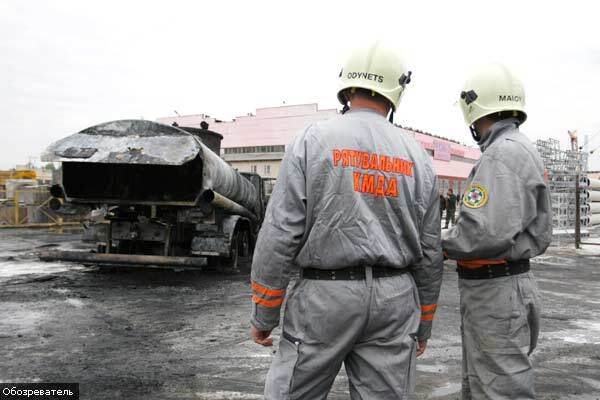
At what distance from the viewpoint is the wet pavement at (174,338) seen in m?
4.28

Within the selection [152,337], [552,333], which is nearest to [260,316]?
[152,337]

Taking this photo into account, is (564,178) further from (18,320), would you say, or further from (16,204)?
(16,204)

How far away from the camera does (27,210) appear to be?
74.5 ft

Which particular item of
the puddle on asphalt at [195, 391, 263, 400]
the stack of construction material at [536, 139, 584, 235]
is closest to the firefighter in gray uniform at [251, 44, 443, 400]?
the puddle on asphalt at [195, 391, 263, 400]

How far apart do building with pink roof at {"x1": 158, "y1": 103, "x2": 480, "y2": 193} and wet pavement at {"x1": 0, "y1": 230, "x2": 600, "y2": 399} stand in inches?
1425

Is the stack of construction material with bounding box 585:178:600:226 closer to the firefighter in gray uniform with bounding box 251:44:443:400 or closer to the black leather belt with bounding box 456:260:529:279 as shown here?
the black leather belt with bounding box 456:260:529:279

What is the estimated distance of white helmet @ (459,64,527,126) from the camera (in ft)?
10.5

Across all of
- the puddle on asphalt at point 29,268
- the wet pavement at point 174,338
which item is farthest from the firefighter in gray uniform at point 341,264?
the puddle on asphalt at point 29,268

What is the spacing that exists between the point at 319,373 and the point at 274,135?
46.0 metres

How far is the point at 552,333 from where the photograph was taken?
6090 mm

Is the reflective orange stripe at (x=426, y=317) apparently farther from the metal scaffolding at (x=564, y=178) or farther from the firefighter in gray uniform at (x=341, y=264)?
the metal scaffolding at (x=564, y=178)

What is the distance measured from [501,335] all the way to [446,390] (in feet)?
5.23

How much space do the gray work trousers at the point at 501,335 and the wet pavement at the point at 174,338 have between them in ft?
4.26

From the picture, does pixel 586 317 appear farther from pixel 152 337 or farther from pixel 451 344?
pixel 152 337
